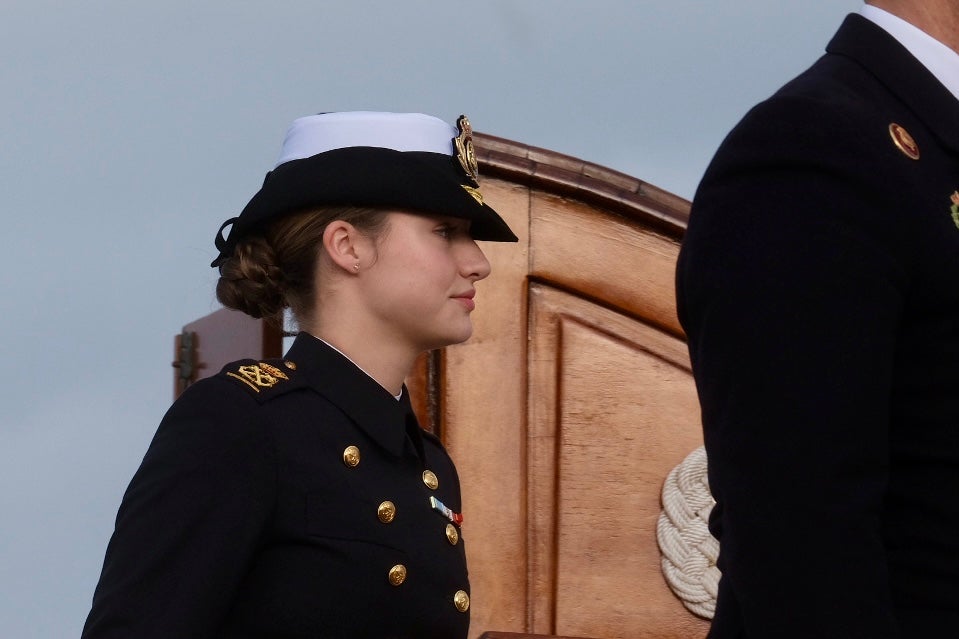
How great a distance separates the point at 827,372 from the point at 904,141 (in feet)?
0.90

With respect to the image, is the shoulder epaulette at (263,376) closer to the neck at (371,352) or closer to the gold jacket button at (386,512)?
the neck at (371,352)

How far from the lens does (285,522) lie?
196 cm

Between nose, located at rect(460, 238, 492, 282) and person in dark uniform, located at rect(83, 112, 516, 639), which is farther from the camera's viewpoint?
nose, located at rect(460, 238, 492, 282)

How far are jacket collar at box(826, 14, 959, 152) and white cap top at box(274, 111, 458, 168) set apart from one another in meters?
0.89

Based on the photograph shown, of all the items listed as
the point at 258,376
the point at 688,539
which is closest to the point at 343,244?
the point at 258,376

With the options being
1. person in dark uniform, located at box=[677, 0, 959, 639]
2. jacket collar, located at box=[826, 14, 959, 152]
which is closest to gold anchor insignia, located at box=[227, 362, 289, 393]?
person in dark uniform, located at box=[677, 0, 959, 639]

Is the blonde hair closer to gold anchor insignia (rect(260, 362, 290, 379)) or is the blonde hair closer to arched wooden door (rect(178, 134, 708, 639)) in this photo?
gold anchor insignia (rect(260, 362, 290, 379))

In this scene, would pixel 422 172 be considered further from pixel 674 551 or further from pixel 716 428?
pixel 674 551

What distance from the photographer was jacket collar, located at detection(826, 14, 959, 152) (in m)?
1.51

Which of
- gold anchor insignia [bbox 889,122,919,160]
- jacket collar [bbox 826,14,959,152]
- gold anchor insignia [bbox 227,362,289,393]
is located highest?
jacket collar [bbox 826,14,959,152]

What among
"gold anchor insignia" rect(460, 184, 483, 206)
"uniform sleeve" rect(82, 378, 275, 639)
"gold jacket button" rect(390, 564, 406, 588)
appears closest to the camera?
"uniform sleeve" rect(82, 378, 275, 639)

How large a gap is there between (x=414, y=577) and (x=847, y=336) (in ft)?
2.90

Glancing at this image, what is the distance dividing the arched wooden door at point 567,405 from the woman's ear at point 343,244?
100cm

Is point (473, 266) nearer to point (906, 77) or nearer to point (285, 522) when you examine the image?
point (285, 522)
